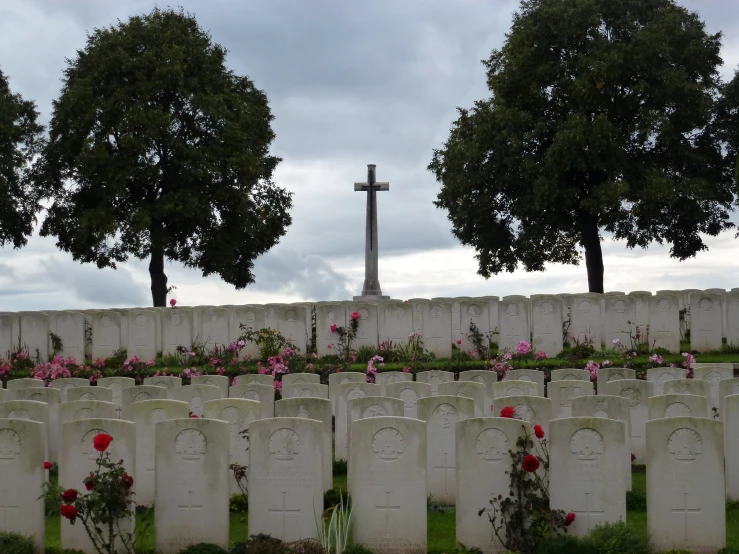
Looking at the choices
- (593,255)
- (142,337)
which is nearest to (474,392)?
→ (142,337)

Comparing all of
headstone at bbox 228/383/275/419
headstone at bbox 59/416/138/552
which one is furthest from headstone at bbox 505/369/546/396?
headstone at bbox 59/416/138/552

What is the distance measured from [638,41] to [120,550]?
26766 millimetres

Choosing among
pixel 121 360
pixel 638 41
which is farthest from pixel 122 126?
pixel 638 41

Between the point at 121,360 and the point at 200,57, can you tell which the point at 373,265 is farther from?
the point at 200,57

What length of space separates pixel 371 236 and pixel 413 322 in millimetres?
5889

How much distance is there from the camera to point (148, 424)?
10.9 m

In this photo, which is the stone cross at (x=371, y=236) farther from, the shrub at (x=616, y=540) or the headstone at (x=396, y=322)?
the shrub at (x=616, y=540)

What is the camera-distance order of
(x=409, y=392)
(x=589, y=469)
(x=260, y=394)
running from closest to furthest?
(x=589, y=469) < (x=409, y=392) < (x=260, y=394)

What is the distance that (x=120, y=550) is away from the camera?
9062 millimetres

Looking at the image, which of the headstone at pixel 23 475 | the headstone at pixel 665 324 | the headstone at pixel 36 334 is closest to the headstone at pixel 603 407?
the headstone at pixel 23 475

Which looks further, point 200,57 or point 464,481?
point 200,57

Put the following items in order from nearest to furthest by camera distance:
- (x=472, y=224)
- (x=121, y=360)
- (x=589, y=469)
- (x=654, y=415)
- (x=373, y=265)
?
(x=589, y=469)
(x=654, y=415)
(x=121, y=360)
(x=373, y=265)
(x=472, y=224)

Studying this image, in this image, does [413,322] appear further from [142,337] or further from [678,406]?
[678,406]

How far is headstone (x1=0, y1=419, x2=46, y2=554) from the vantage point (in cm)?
924
